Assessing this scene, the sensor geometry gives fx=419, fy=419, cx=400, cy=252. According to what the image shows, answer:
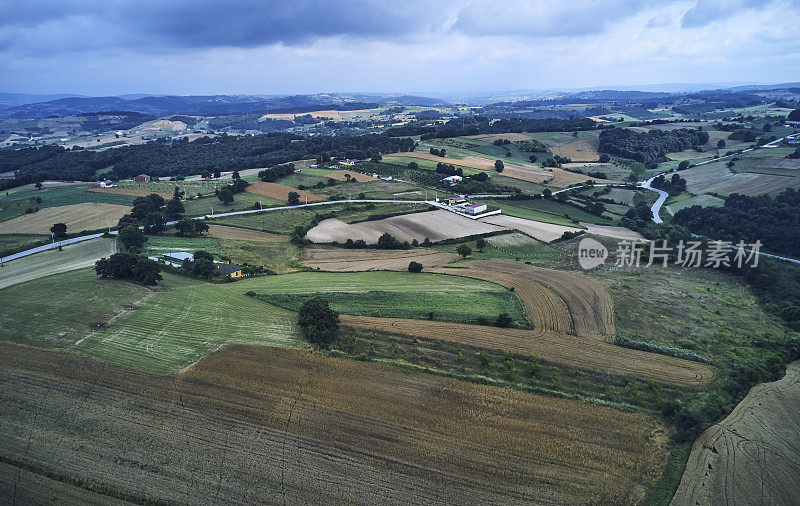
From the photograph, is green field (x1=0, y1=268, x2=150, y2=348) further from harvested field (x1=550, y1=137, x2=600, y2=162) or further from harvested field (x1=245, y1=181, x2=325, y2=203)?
harvested field (x1=550, y1=137, x2=600, y2=162)

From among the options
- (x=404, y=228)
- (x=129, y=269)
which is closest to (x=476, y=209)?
(x=404, y=228)

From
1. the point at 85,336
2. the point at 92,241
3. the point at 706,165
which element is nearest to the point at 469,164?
the point at 706,165

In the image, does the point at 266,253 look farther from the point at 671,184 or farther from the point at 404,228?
the point at 671,184

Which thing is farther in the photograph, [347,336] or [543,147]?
[543,147]

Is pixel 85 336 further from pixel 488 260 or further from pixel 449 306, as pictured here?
pixel 488 260

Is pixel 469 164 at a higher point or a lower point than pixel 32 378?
higher

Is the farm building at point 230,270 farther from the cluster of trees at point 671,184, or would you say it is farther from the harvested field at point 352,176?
the cluster of trees at point 671,184
